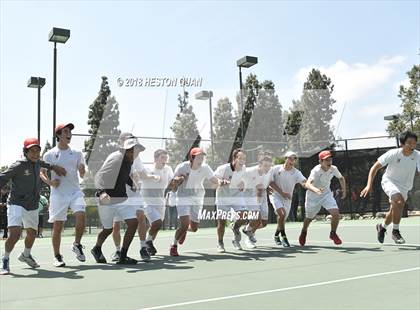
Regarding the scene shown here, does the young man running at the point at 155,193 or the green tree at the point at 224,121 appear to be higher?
the green tree at the point at 224,121

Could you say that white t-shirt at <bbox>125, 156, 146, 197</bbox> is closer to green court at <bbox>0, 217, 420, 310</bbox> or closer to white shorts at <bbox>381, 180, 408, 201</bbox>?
green court at <bbox>0, 217, 420, 310</bbox>

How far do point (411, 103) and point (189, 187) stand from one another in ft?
89.5

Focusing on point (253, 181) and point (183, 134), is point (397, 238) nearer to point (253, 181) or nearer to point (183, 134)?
point (253, 181)

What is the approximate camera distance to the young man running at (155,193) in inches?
329

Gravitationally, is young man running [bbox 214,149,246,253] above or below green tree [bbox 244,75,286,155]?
below

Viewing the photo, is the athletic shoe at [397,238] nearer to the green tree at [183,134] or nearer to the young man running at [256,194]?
the young man running at [256,194]

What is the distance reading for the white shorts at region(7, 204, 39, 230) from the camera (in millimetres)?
6520

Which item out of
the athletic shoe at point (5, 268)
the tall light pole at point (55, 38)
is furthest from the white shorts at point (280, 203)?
the tall light pole at point (55, 38)

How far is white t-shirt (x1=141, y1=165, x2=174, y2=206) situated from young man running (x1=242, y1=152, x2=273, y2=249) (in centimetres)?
137

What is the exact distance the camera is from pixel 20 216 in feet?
21.5

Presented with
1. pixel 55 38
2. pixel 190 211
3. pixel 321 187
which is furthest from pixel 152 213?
pixel 55 38

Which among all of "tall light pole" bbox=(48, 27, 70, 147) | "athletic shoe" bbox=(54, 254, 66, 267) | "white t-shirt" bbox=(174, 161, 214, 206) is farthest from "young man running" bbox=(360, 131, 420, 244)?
"tall light pole" bbox=(48, 27, 70, 147)

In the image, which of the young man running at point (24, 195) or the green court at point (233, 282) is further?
the young man running at point (24, 195)

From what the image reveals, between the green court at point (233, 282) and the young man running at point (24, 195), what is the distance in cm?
45
